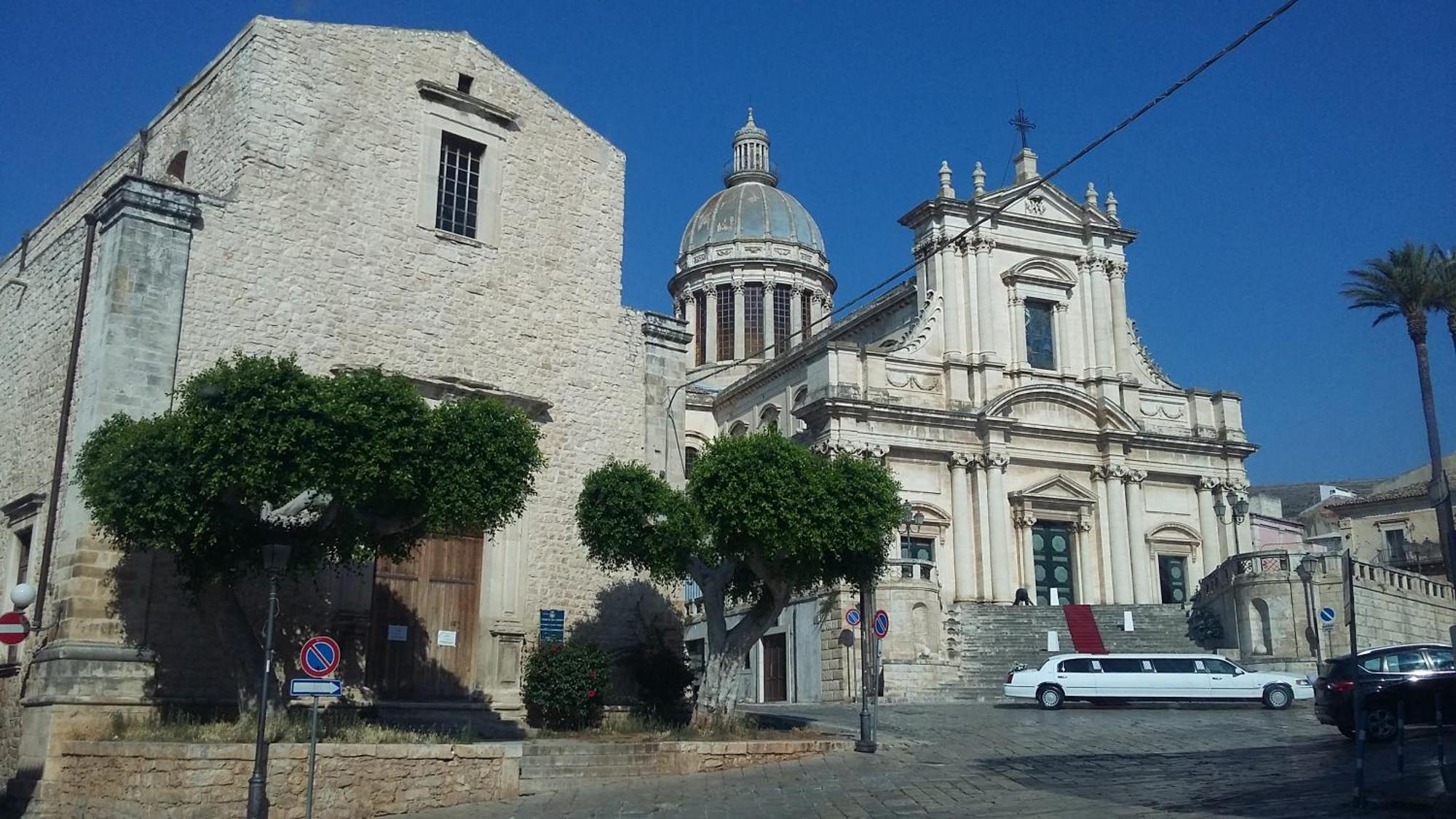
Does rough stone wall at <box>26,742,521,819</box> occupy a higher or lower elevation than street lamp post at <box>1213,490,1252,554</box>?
lower

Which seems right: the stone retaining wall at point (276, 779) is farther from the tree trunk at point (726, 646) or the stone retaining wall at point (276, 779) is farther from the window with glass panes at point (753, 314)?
the window with glass panes at point (753, 314)

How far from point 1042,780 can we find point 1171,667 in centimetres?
1105

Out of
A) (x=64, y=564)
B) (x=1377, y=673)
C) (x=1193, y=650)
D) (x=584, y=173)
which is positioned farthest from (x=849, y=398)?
(x=64, y=564)

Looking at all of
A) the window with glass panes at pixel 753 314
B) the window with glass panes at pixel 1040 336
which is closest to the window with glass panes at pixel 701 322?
the window with glass panes at pixel 753 314

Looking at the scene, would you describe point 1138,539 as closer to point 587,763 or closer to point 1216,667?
point 1216,667

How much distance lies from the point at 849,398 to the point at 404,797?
76.2ft

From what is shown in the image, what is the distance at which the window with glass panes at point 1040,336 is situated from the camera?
39.3m

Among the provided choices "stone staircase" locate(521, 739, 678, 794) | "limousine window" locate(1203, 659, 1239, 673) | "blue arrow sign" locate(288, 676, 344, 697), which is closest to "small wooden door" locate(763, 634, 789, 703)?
"limousine window" locate(1203, 659, 1239, 673)

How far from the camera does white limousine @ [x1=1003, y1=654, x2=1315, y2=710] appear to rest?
24016 mm

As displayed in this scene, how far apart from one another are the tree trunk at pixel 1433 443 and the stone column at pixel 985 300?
38.3 ft

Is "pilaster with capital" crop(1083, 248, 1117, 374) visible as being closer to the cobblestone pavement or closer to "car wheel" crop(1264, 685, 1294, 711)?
"car wheel" crop(1264, 685, 1294, 711)

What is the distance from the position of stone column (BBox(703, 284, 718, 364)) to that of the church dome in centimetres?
230

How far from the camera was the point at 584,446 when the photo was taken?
2142 centimetres

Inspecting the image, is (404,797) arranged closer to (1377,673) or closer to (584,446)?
(584,446)
